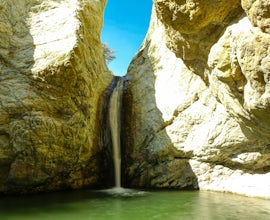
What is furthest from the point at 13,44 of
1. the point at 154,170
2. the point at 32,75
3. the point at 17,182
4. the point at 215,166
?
the point at 215,166

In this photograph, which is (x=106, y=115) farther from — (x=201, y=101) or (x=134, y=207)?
(x=134, y=207)

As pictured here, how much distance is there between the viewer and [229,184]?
13602 millimetres

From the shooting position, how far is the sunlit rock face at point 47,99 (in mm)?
12922

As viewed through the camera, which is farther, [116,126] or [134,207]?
[116,126]

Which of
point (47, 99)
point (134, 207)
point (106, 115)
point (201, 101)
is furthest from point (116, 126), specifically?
point (134, 207)

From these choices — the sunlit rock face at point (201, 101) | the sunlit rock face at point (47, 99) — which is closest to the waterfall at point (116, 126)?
the sunlit rock face at point (201, 101)

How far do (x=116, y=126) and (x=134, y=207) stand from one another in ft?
25.5

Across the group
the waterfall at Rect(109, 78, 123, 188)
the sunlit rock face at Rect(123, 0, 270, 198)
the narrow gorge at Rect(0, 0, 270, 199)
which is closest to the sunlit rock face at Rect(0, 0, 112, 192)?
the narrow gorge at Rect(0, 0, 270, 199)

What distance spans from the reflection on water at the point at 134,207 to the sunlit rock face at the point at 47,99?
56.7 inches

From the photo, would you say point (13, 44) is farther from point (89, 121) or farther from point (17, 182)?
point (17, 182)

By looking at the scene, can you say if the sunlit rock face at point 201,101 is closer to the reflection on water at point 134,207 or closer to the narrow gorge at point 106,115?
the narrow gorge at point 106,115

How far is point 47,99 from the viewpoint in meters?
13.7

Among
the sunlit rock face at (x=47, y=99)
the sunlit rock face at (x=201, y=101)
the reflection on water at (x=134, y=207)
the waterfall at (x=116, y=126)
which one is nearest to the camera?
the sunlit rock face at (x=201, y=101)

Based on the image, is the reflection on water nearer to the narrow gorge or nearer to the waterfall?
the narrow gorge
